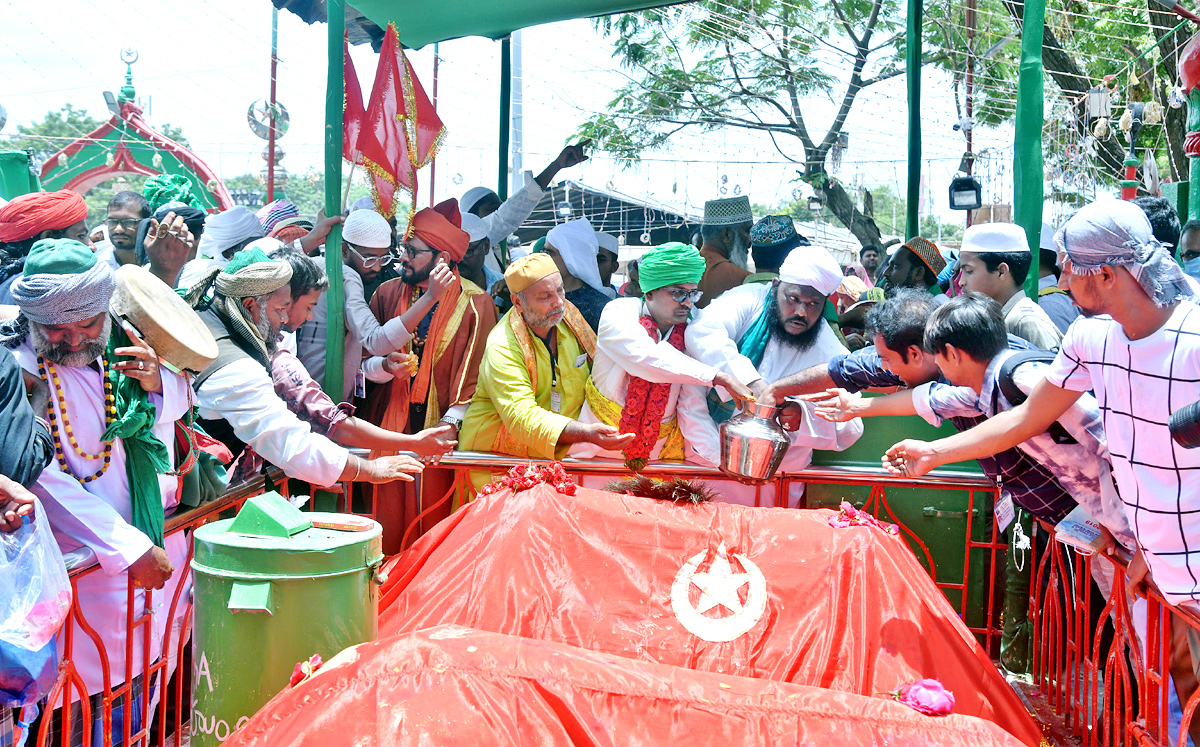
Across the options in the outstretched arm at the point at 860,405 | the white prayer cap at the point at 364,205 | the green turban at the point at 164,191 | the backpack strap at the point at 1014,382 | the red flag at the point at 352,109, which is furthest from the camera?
the white prayer cap at the point at 364,205

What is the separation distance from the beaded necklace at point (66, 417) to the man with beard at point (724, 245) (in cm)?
378

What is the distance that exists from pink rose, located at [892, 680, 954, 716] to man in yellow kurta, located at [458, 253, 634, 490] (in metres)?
1.68

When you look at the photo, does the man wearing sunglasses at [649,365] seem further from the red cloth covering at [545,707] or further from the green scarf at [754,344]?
the red cloth covering at [545,707]

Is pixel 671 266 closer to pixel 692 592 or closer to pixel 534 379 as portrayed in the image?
pixel 534 379

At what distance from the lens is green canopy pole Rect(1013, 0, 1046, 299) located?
4444mm

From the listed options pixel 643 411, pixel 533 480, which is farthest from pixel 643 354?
pixel 533 480

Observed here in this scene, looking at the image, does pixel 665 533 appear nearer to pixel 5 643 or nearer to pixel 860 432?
pixel 860 432

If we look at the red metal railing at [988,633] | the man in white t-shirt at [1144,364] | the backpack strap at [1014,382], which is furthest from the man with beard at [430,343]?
the man in white t-shirt at [1144,364]

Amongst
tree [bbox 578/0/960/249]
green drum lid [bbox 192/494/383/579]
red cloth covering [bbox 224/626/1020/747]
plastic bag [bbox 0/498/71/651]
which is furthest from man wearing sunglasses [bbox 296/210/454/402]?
tree [bbox 578/0/960/249]

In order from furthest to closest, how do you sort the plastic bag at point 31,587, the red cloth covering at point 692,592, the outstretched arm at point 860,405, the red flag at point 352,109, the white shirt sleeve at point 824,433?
the red flag at point 352,109
the white shirt sleeve at point 824,433
the outstretched arm at point 860,405
the red cloth covering at point 692,592
the plastic bag at point 31,587

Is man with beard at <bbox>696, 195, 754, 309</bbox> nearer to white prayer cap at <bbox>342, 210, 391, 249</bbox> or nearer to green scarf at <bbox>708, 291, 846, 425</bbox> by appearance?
green scarf at <bbox>708, 291, 846, 425</bbox>

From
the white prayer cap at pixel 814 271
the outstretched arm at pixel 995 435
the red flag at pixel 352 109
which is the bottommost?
the outstretched arm at pixel 995 435

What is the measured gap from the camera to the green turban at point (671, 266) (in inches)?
177

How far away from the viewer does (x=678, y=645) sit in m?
3.35
